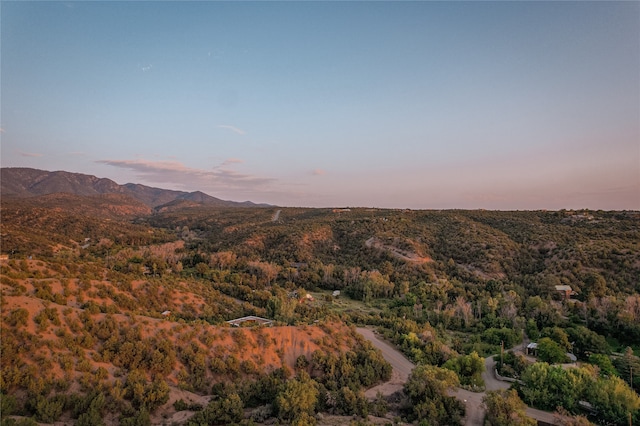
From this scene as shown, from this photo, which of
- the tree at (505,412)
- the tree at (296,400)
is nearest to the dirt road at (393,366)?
the tree at (296,400)

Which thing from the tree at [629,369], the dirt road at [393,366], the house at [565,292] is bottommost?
the dirt road at [393,366]

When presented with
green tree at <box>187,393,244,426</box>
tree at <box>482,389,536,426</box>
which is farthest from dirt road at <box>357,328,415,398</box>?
green tree at <box>187,393,244,426</box>

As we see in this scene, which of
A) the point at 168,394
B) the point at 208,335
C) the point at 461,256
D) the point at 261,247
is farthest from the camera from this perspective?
the point at 261,247

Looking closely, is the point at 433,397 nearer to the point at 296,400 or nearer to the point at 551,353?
the point at 296,400

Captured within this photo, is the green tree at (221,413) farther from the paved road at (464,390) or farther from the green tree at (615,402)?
the green tree at (615,402)

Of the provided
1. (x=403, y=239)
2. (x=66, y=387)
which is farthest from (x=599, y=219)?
(x=66, y=387)

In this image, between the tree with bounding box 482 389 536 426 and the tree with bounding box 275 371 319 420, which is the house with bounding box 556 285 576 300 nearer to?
the tree with bounding box 482 389 536 426

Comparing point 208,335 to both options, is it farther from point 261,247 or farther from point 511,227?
point 511,227

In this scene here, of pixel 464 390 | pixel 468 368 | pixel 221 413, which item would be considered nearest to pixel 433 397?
pixel 464 390
